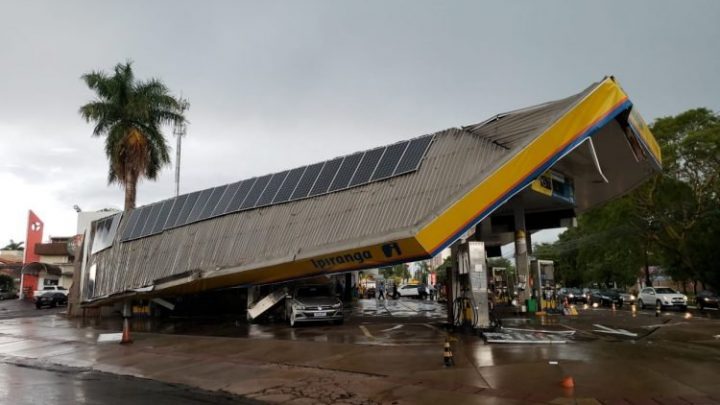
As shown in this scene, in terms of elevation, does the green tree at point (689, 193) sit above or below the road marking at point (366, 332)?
above

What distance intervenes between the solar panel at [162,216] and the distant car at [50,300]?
2317cm

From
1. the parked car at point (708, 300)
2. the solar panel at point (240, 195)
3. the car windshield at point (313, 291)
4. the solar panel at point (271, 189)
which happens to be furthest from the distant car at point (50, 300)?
the parked car at point (708, 300)

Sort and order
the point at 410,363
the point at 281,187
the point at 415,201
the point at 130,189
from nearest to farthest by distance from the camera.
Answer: the point at 410,363 < the point at 415,201 < the point at 281,187 < the point at 130,189

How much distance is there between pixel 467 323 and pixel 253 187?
1216 cm

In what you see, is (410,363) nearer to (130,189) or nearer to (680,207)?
(130,189)

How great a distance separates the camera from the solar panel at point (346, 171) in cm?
2042

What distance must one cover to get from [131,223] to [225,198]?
8084 millimetres

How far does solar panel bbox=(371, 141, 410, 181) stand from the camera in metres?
19.3

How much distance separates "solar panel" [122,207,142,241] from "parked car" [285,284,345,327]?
12657 millimetres

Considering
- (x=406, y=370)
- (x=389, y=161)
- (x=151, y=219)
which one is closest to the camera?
(x=406, y=370)

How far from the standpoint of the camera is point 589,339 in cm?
1442

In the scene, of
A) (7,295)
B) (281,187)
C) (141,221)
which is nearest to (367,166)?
(281,187)

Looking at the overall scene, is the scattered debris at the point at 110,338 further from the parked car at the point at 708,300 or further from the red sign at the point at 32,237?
the red sign at the point at 32,237

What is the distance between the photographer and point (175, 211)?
87.7 feet
